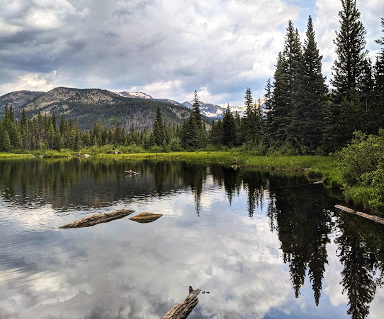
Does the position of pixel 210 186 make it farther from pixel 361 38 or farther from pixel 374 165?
pixel 361 38

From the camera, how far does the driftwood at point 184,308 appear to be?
30.1 ft

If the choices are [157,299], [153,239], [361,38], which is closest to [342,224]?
[153,239]

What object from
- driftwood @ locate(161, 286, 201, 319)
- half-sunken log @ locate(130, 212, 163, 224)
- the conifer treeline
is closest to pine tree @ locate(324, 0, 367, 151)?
the conifer treeline

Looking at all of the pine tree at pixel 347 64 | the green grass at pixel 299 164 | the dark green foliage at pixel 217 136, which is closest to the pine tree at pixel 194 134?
the dark green foliage at pixel 217 136

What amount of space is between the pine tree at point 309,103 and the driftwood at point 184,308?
4922 centimetres

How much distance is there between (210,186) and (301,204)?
47.8 feet

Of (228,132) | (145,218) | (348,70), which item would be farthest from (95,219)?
(228,132)

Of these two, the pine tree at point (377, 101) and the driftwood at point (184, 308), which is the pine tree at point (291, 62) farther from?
the driftwood at point (184, 308)

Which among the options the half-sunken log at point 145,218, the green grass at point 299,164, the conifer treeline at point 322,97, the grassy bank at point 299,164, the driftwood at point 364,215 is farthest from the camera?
the conifer treeline at point 322,97

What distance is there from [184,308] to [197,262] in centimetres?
463

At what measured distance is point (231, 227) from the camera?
66.1 ft

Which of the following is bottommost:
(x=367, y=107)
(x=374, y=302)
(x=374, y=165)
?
(x=374, y=302)

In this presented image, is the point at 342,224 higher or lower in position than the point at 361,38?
lower

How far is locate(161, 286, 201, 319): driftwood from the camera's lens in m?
9.17
